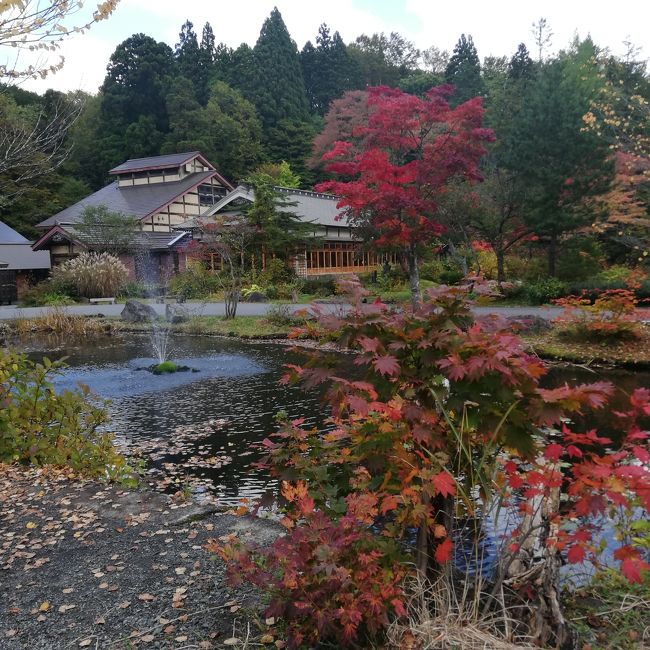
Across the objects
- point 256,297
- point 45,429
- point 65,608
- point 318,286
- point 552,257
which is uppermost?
A: point 552,257

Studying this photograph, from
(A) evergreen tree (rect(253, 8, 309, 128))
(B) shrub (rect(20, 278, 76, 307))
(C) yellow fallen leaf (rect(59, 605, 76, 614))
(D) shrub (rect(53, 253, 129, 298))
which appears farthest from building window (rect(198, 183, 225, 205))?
(C) yellow fallen leaf (rect(59, 605, 76, 614))

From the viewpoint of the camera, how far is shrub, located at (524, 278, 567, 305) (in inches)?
667

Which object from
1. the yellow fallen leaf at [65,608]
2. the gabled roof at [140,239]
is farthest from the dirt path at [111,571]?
the gabled roof at [140,239]

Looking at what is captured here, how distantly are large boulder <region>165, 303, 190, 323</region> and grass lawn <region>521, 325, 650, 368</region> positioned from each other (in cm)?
1057

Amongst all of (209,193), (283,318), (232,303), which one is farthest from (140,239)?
(283,318)

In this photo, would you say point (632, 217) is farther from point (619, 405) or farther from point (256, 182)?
point (256, 182)

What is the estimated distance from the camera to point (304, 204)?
29609 mm

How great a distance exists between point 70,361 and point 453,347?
1161 cm

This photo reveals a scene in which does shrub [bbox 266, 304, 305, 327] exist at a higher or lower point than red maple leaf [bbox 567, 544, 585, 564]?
higher

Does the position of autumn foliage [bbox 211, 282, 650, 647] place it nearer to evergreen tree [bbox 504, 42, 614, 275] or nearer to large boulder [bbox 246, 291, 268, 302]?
evergreen tree [bbox 504, 42, 614, 275]

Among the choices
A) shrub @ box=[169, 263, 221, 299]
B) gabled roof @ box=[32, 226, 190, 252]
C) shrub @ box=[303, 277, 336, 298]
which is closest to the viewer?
shrub @ box=[303, 277, 336, 298]

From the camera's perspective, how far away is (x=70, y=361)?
39.6 ft

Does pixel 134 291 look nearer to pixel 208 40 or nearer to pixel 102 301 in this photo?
pixel 102 301

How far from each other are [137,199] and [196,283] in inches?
400
